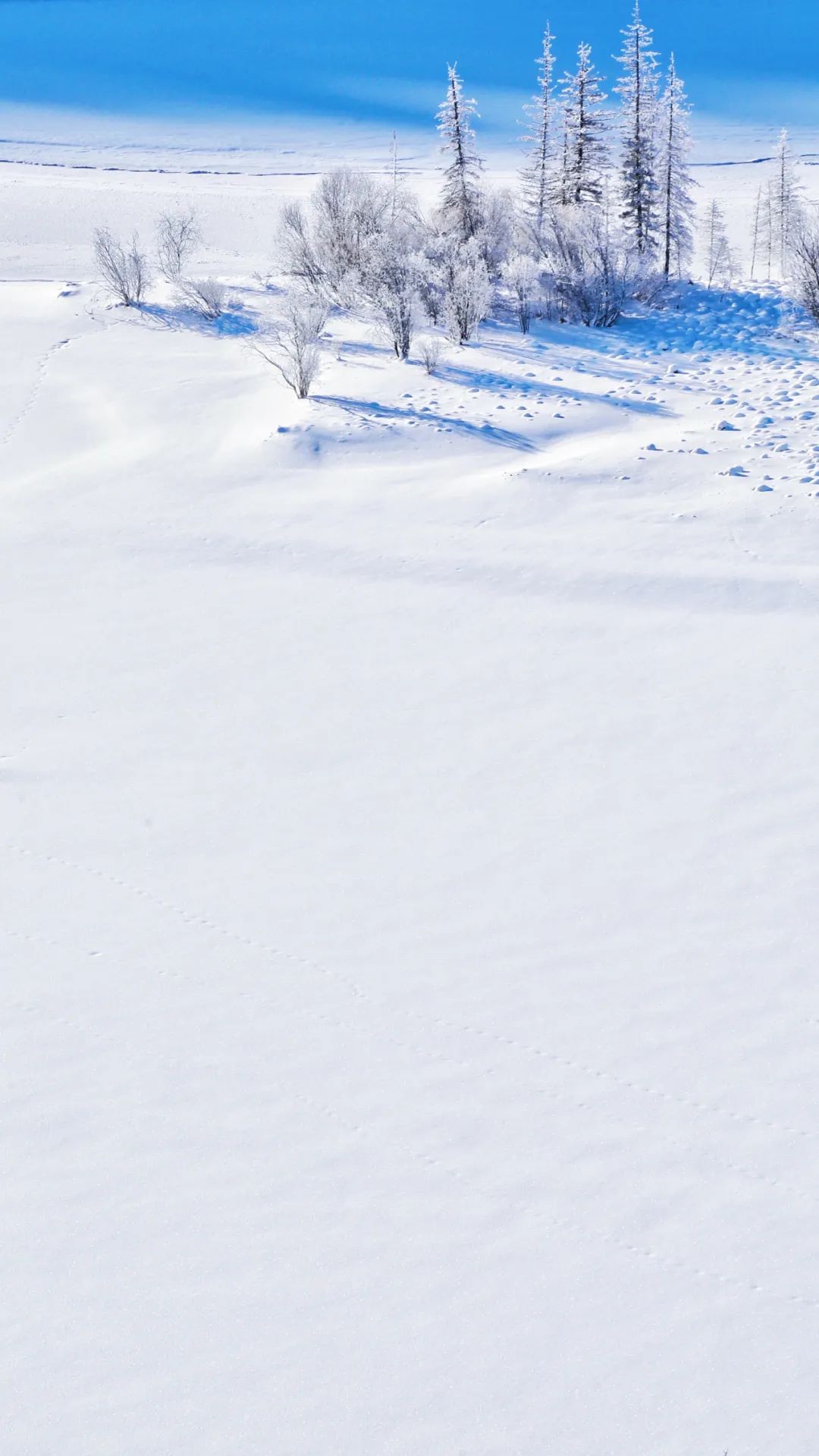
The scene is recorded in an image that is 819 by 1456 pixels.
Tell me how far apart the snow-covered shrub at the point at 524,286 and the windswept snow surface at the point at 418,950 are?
7.53m

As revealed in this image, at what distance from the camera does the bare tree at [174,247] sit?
87.7ft

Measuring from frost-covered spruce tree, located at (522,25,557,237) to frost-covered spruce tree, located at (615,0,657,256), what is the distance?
2.53 meters

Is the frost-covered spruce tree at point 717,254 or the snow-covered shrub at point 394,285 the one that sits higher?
the frost-covered spruce tree at point 717,254

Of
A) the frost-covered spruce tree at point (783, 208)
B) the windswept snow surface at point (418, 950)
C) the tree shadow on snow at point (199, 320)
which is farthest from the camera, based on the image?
the frost-covered spruce tree at point (783, 208)

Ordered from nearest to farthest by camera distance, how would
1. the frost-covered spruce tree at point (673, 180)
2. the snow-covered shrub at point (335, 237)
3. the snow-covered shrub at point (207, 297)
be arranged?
the snow-covered shrub at point (207, 297) → the snow-covered shrub at point (335, 237) → the frost-covered spruce tree at point (673, 180)

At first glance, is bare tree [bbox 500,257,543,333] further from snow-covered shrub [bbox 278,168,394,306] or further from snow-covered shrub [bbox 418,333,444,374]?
snow-covered shrub [bbox 278,168,394,306]

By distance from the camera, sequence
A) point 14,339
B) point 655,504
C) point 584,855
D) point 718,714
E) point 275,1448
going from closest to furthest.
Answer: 1. point 275,1448
2. point 584,855
3. point 718,714
4. point 655,504
5. point 14,339

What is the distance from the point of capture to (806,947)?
6680 millimetres

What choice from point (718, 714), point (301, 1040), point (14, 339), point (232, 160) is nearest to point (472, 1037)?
point (301, 1040)

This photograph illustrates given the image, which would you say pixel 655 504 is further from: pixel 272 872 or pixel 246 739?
pixel 272 872

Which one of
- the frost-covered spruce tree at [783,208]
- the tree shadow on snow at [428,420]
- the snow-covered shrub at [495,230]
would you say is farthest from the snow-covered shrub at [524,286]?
the frost-covered spruce tree at [783,208]

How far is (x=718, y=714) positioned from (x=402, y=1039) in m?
4.22

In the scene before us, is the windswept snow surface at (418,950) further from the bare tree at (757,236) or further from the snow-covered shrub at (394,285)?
the bare tree at (757,236)

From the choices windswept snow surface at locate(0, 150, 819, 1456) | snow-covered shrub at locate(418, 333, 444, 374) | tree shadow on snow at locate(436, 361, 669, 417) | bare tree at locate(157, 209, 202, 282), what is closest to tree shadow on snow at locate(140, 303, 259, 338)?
bare tree at locate(157, 209, 202, 282)
